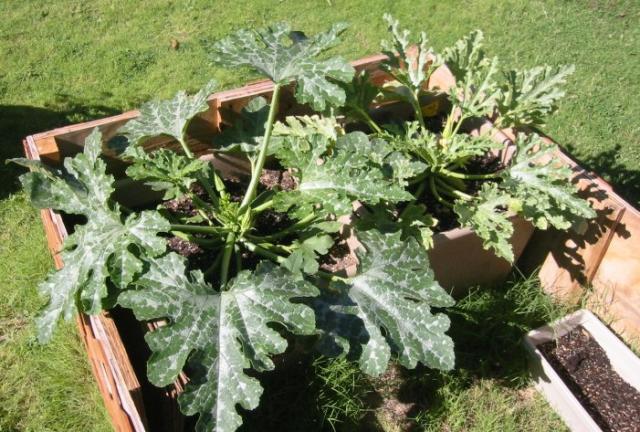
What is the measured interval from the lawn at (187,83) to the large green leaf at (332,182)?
886 millimetres

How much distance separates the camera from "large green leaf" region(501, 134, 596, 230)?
8.97 feet

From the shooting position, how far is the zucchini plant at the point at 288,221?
211 centimetres

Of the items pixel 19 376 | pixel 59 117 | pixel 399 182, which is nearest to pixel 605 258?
pixel 399 182

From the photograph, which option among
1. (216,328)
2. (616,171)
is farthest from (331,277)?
(616,171)

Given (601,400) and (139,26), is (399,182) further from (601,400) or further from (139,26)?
(139,26)

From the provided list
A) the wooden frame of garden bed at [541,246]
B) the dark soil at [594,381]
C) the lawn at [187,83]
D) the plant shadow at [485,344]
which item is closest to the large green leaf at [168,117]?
the wooden frame of garden bed at [541,246]

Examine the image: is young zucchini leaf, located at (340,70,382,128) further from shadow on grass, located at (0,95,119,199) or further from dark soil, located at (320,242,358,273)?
shadow on grass, located at (0,95,119,199)

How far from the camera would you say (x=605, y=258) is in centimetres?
311

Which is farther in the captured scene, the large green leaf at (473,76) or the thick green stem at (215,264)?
the large green leaf at (473,76)

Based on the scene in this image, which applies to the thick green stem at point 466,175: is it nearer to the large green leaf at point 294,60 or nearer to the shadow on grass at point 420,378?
the shadow on grass at point 420,378

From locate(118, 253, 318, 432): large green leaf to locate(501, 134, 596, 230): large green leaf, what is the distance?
124cm

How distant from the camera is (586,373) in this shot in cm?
303

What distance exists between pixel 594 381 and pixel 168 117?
2.49 m

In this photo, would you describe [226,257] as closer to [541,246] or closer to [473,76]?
[473,76]
